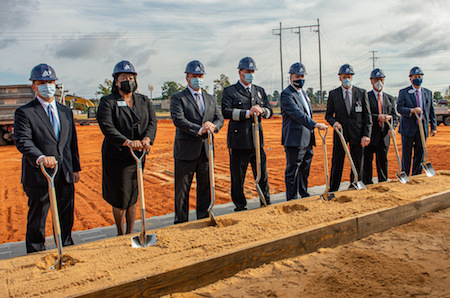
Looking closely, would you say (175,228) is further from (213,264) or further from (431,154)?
(431,154)

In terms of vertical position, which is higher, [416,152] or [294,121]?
[294,121]

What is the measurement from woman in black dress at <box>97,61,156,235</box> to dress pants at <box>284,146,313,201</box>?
2071 millimetres

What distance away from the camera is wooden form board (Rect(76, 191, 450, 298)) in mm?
2367

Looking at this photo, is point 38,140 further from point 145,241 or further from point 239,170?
point 239,170

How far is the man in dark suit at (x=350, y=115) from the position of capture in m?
5.38

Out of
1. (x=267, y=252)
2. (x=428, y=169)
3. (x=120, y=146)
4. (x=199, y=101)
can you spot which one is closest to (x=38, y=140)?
(x=120, y=146)

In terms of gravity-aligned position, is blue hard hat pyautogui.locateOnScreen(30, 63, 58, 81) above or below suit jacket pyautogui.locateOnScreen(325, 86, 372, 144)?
above

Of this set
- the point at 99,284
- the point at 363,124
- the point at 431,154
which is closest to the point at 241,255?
the point at 99,284

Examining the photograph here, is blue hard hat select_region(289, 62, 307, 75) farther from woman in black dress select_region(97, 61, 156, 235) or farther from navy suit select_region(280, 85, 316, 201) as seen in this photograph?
woman in black dress select_region(97, 61, 156, 235)

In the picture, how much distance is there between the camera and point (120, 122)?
3.67m

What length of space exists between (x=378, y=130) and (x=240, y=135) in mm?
2553

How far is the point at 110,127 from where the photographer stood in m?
3.55

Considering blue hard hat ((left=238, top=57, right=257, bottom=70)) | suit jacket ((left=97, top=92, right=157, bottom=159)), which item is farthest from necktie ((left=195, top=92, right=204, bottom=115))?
blue hard hat ((left=238, top=57, right=257, bottom=70))

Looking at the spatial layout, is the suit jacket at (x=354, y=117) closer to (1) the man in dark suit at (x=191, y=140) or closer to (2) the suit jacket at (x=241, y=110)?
(2) the suit jacket at (x=241, y=110)
